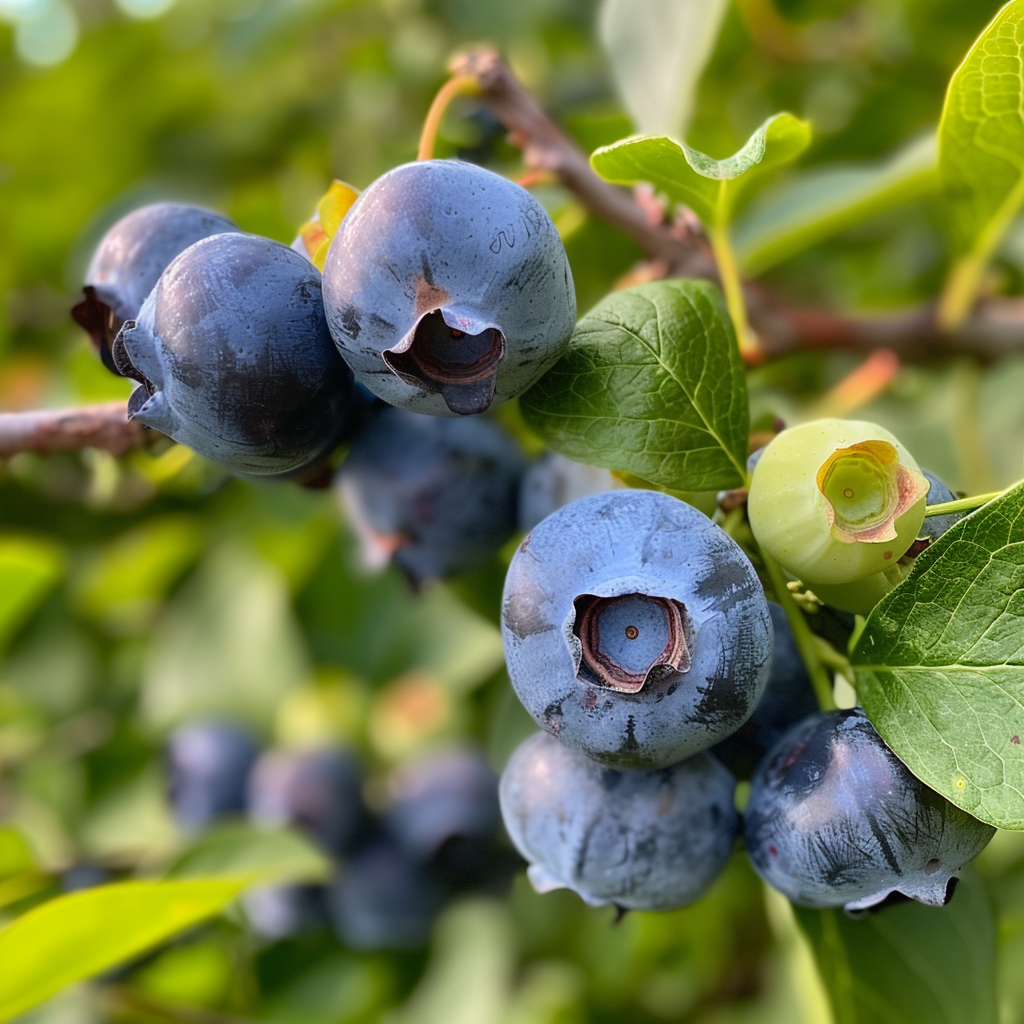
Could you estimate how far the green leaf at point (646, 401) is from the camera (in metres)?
0.79

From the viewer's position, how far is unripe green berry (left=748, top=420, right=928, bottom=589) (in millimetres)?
709

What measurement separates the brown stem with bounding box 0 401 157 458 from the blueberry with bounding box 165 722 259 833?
864 millimetres

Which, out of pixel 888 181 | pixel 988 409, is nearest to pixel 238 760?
pixel 888 181

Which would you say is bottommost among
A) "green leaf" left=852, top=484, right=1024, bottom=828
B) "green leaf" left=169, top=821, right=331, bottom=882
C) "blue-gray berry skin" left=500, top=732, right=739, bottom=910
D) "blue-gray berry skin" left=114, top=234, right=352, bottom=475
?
"green leaf" left=169, top=821, right=331, bottom=882

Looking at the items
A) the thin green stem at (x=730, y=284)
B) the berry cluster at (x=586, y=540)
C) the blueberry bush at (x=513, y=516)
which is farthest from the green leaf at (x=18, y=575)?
the thin green stem at (x=730, y=284)

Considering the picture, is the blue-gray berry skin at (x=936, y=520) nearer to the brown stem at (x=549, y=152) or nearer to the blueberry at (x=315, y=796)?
the brown stem at (x=549, y=152)

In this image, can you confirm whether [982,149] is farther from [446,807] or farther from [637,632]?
[446,807]

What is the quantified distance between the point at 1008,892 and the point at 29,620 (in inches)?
76.2

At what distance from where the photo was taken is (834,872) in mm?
718

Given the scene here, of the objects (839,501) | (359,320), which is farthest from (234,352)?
(839,501)

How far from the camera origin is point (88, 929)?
104 cm

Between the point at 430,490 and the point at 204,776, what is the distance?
909 mm

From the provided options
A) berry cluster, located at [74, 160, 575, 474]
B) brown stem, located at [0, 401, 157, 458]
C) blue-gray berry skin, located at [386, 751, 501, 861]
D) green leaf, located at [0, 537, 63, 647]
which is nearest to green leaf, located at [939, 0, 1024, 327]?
berry cluster, located at [74, 160, 575, 474]

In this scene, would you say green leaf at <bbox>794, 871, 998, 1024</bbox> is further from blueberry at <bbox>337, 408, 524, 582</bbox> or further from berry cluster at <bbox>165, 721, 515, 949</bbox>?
berry cluster at <bbox>165, 721, 515, 949</bbox>
